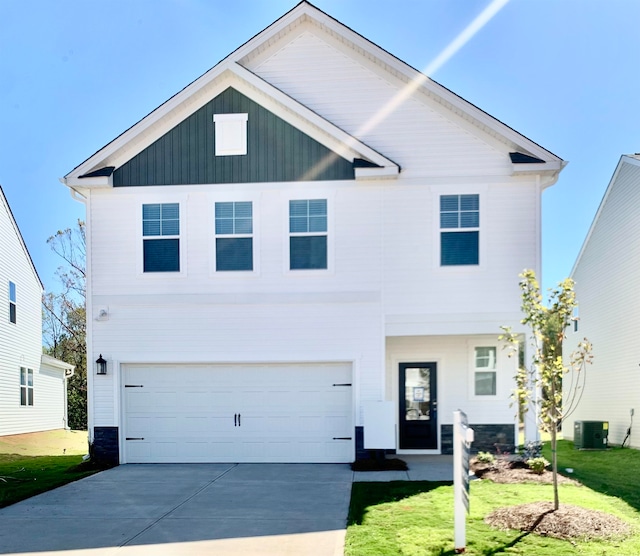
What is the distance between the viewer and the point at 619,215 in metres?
17.6

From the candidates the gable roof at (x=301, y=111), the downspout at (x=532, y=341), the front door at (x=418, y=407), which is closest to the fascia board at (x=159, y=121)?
the gable roof at (x=301, y=111)

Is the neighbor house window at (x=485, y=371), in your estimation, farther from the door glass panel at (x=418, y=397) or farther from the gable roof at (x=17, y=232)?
the gable roof at (x=17, y=232)

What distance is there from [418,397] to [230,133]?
23.0ft

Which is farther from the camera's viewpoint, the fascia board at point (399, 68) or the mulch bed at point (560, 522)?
the fascia board at point (399, 68)

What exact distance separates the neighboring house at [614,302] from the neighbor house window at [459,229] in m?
6.25

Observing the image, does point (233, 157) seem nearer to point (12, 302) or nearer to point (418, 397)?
point (418, 397)

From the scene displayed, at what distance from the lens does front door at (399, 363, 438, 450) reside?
13.8 m

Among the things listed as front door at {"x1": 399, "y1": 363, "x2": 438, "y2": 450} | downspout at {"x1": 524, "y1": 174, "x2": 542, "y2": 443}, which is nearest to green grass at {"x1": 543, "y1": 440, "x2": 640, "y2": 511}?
downspout at {"x1": 524, "y1": 174, "x2": 542, "y2": 443}

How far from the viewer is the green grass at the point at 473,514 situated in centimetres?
657

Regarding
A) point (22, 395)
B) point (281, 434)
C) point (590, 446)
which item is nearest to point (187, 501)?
point (281, 434)

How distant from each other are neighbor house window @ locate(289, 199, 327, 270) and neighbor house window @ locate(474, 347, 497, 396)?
411 cm

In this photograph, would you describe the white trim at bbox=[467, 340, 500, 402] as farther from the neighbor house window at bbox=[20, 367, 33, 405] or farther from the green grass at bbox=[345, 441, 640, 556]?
the neighbor house window at bbox=[20, 367, 33, 405]

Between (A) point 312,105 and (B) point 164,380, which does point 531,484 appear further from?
(A) point 312,105

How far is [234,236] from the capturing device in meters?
13.0
